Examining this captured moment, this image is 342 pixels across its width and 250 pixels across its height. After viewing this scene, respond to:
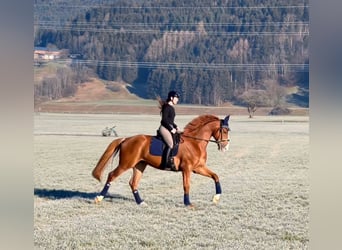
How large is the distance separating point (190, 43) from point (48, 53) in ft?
25.7

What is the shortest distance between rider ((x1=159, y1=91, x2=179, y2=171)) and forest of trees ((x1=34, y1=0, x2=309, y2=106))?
23.3 meters

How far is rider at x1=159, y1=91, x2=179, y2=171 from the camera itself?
17.4 ft

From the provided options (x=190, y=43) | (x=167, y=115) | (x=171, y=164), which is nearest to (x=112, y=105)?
(x=190, y=43)

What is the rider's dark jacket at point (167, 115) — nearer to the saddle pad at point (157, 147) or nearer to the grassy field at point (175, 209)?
the saddle pad at point (157, 147)

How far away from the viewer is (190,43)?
35969mm

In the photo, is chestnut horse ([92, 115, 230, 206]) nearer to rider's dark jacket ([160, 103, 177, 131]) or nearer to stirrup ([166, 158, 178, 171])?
stirrup ([166, 158, 178, 171])

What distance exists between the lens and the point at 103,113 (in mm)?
28031

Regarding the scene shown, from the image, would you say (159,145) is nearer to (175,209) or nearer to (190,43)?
(175,209)

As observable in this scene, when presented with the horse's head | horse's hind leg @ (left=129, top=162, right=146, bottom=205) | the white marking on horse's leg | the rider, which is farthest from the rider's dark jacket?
the white marking on horse's leg

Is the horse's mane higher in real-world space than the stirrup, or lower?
higher

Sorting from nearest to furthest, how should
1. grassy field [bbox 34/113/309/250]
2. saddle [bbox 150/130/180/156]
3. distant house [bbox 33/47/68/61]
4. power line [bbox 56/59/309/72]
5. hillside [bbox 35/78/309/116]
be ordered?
grassy field [bbox 34/113/309/250], saddle [bbox 150/130/180/156], hillside [bbox 35/78/309/116], power line [bbox 56/59/309/72], distant house [bbox 33/47/68/61]

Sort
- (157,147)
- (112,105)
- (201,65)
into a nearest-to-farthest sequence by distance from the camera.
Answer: (157,147) → (112,105) → (201,65)

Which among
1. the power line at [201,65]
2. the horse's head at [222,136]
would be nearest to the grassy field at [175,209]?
the horse's head at [222,136]
